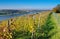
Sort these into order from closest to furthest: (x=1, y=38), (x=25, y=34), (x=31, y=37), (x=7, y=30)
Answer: (x=1, y=38) → (x=7, y=30) → (x=31, y=37) → (x=25, y=34)

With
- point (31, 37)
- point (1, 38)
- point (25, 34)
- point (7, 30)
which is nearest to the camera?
point (1, 38)

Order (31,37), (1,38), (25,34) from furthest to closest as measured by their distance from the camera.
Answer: (25,34) → (31,37) → (1,38)

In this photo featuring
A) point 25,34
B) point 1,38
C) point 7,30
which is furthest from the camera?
point 25,34

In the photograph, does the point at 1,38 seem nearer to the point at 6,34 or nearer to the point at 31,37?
the point at 6,34

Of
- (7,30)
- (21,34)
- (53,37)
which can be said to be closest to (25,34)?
(21,34)

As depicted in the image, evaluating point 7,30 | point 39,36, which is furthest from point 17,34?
point 7,30

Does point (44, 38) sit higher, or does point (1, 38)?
point (1, 38)

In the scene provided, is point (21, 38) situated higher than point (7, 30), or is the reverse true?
point (7, 30)

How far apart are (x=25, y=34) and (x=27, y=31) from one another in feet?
1.08

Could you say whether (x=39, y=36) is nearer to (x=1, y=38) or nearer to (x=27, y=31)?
(x=27, y=31)

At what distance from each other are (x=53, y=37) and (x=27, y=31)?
1847 millimetres

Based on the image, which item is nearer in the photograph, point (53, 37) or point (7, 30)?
point (7, 30)

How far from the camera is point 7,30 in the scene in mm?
13375

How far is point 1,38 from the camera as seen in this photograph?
1238 centimetres
